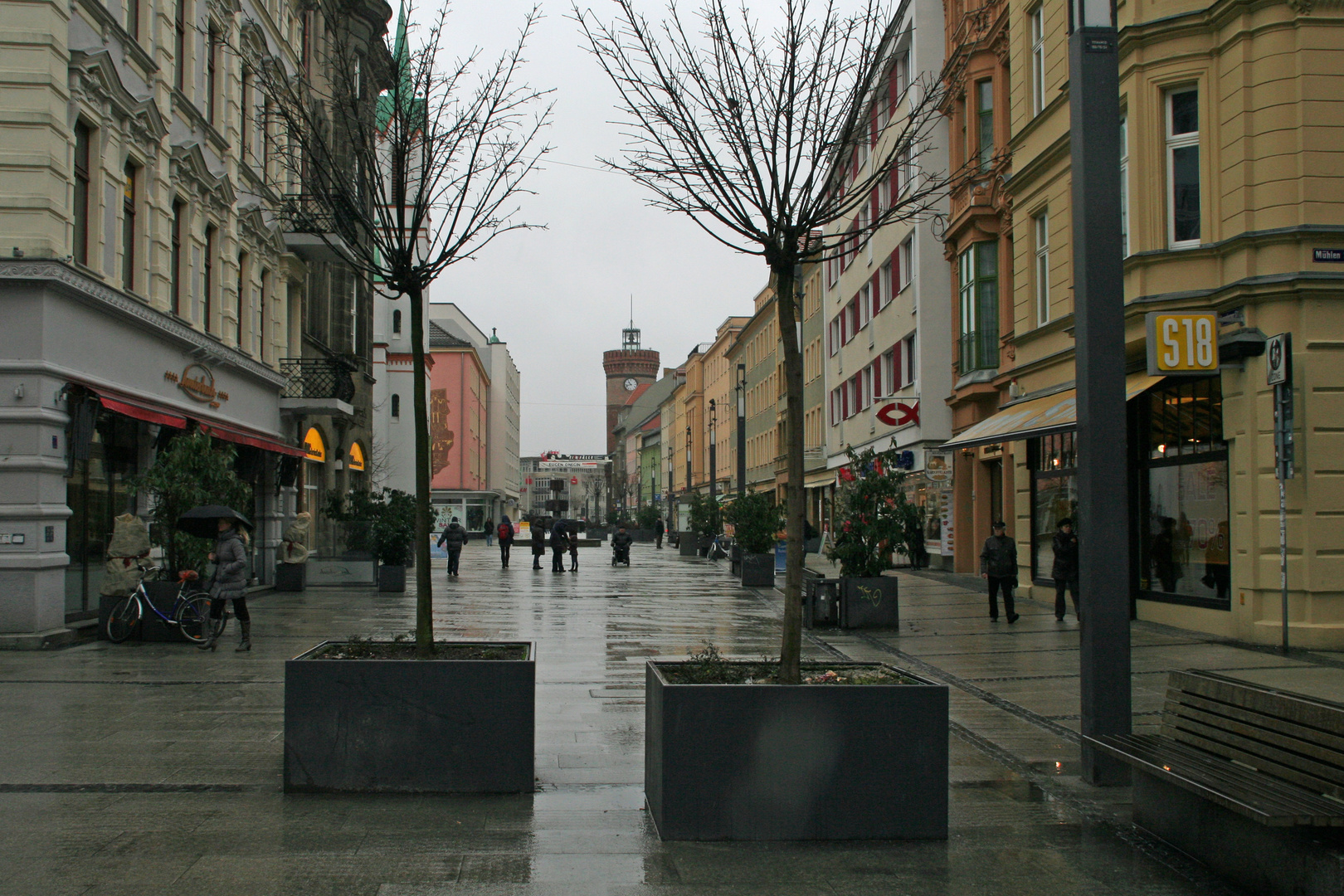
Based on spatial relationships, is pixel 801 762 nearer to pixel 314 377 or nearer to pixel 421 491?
pixel 421 491

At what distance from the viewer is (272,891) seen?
17.0ft

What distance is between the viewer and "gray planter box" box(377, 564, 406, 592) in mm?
26062

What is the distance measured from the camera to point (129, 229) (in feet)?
60.6

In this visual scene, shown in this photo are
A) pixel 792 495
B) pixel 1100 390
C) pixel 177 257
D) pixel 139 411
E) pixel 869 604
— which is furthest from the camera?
pixel 177 257

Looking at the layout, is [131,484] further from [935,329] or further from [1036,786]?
[935,329]

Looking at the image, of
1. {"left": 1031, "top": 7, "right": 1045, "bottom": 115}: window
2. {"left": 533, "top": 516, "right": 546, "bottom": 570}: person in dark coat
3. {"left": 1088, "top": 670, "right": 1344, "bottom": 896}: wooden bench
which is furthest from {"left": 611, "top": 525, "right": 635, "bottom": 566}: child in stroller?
{"left": 1088, "top": 670, "right": 1344, "bottom": 896}: wooden bench

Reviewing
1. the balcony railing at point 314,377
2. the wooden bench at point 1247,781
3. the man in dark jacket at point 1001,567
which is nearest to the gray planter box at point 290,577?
the balcony railing at point 314,377

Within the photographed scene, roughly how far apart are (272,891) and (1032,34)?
2047 centimetres

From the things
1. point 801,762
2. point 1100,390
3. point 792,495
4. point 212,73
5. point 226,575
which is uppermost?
point 212,73

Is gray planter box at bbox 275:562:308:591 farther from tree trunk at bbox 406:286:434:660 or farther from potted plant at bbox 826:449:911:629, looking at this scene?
tree trunk at bbox 406:286:434:660

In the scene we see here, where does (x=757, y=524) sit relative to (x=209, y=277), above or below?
below

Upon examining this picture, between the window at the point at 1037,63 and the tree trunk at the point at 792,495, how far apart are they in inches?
605

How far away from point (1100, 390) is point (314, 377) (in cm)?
2434

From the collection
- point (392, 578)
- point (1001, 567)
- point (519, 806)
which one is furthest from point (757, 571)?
point (519, 806)
